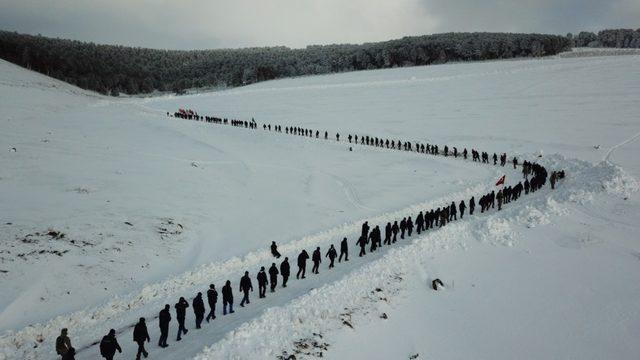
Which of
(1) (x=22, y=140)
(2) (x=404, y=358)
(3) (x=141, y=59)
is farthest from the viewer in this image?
(3) (x=141, y=59)

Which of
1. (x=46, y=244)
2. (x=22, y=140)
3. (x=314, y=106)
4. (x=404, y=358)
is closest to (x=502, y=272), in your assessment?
(x=404, y=358)

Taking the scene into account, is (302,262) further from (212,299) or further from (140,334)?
(140,334)

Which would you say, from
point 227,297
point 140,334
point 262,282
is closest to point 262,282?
point 262,282

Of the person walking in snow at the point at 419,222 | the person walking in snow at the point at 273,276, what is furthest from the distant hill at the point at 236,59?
the person walking in snow at the point at 273,276

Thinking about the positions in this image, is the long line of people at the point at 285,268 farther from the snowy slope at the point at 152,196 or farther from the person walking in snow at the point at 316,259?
the snowy slope at the point at 152,196

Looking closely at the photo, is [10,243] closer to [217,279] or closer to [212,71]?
[217,279]

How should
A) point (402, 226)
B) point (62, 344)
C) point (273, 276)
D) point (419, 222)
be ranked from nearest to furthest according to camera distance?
point (62, 344) → point (273, 276) → point (402, 226) → point (419, 222)
